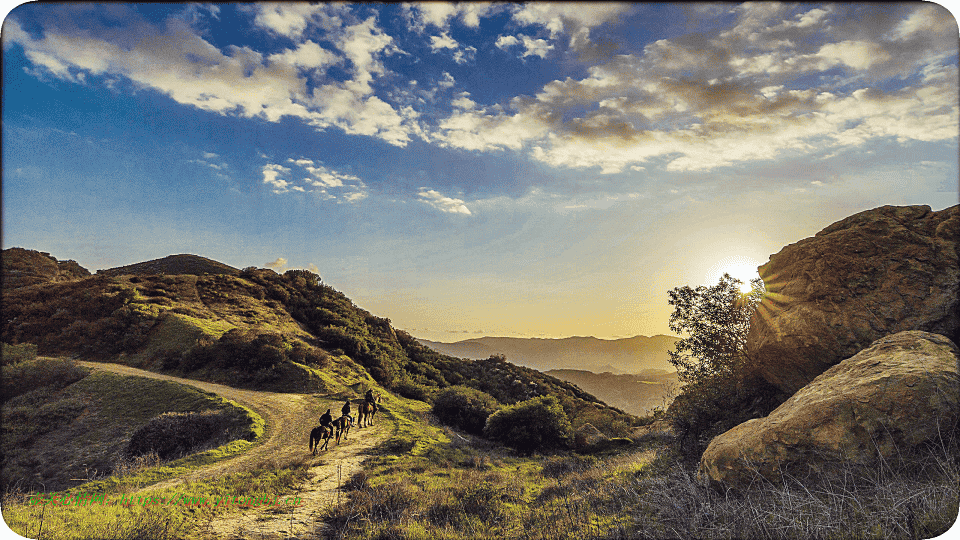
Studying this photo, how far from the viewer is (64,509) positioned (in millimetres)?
7504

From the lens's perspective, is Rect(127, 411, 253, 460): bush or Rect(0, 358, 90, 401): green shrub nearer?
Rect(127, 411, 253, 460): bush

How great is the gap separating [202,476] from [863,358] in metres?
16.3

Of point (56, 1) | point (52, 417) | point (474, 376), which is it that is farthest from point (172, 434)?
point (474, 376)

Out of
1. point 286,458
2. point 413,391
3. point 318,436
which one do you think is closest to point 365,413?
point 318,436

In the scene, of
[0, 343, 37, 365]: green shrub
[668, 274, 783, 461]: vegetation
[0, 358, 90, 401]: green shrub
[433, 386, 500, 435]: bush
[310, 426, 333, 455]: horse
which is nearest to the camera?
[668, 274, 783, 461]: vegetation

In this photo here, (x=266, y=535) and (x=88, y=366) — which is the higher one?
(x=88, y=366)

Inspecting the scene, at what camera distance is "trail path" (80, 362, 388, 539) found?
8.01 m

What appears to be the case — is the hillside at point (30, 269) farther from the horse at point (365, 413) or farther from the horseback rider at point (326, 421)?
the horseback rider at point (326, 421)

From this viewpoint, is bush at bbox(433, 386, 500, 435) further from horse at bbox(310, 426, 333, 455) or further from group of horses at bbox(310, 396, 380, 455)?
horse at bbox(310, 426, 333, 455)

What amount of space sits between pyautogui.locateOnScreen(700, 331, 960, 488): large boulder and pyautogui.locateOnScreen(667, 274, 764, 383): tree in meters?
8.07

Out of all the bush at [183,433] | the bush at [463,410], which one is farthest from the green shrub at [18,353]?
the bush at [463,410]

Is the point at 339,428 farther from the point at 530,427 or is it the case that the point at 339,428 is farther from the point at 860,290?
the point at 860,290

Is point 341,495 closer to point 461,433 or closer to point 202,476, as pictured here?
point 202,476

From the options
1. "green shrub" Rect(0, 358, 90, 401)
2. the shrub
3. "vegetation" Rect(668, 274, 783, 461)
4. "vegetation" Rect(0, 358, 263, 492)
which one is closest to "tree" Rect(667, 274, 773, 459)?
"vegetation" Rect(668, 274, 783, 461)
